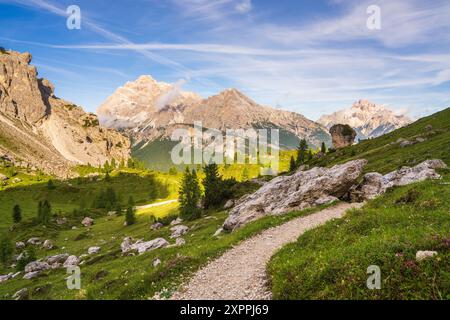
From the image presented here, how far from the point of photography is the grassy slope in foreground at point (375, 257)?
11594 millimetres

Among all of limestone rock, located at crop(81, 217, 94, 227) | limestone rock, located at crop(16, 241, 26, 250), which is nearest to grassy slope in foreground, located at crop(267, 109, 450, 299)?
limestone rock, located at crop(16, 241, 26, 250)

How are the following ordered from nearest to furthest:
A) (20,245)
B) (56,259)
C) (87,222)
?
(56,259), (20,245), (87,222)

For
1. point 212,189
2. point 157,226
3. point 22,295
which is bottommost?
point 22,295

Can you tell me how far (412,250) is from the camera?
43.0ft

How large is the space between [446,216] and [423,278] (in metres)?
7.81

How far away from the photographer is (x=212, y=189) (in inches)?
3415

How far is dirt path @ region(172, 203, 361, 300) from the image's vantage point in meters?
16.7

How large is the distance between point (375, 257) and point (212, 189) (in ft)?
243

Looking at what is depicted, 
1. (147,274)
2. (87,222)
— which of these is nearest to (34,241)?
(87,222)

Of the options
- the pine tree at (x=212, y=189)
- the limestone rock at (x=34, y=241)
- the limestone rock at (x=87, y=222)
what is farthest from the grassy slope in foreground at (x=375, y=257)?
the limestone rock at (x=87, y=222)

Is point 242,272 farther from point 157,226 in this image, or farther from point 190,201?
point 190,201

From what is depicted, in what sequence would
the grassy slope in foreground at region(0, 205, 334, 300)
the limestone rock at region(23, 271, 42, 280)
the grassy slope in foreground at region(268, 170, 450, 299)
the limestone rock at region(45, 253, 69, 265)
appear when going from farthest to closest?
the limestone rock at region(45, 253, 69, 265), the limestone rock at region(23, 271, 42, 280), the grassy slope in foreground at region(0, 205, 334, 300), the grassy slope in foreground at region(268, 170, 450, 299)

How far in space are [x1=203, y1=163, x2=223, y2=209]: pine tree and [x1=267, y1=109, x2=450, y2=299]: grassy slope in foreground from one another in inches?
2492

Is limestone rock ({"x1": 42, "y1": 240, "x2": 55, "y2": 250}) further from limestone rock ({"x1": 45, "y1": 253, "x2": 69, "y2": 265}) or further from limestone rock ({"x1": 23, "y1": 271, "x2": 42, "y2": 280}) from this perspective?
limestone rock ({"x1": 23, "y1": 271, "x2": 42, "y2": 280})
